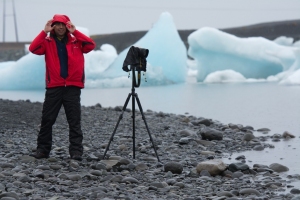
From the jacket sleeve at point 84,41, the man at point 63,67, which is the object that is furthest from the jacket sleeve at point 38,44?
the jacket sleeve at point 84,41

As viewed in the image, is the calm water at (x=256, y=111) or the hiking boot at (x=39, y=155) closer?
the hiking boot at (x=39, y=155)

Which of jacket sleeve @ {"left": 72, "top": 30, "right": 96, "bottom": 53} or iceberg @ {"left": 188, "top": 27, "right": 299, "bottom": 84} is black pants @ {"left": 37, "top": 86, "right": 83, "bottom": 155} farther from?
iceberg @ {"left": 188, "top": 27, "right": 299, "bottom": 84}

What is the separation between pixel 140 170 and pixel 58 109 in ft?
2.97

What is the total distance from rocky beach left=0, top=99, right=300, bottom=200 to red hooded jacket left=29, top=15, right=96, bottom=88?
68 cm

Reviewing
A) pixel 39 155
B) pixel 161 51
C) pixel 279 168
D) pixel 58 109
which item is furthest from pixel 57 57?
pixel 161 51

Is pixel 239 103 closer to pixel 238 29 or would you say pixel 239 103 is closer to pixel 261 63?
pixel 261 63

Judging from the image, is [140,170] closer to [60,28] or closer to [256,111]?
[60,28]

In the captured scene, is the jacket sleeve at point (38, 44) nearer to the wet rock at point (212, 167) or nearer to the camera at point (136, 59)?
the camera at point (136, 59)

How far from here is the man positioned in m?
5.09

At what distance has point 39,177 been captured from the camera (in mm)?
4383

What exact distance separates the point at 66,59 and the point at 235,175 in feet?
5.70

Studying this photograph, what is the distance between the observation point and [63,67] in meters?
5.11

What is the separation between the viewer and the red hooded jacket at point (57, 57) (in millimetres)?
5098

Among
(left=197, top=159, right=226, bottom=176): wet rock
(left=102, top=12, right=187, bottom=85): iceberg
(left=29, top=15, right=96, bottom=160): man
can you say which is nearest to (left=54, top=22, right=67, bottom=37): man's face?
(left=29, top=15, right=96, bottom=160): man
